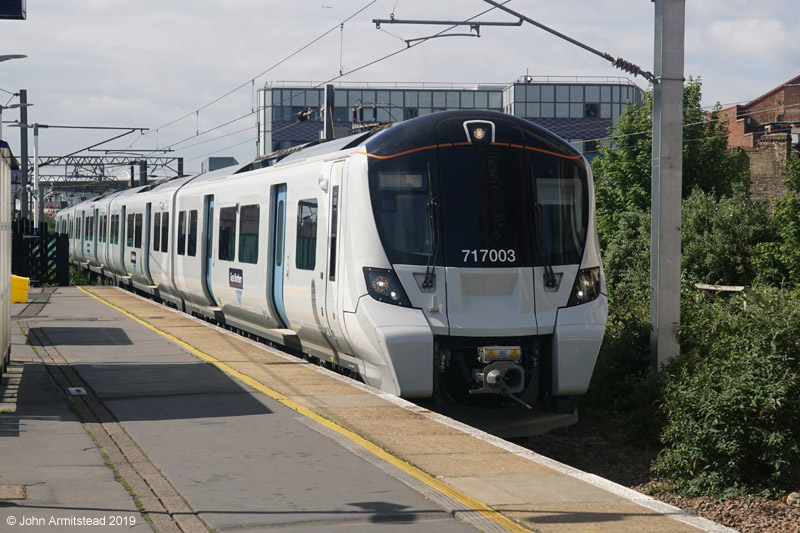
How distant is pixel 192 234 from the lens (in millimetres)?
20844

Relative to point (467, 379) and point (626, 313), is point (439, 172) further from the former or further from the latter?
point (626, 313)

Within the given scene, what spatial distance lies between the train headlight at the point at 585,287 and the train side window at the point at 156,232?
16.1 m

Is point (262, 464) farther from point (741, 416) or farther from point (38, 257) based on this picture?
point (38, 257)

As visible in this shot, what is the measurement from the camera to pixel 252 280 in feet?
→ 51.5

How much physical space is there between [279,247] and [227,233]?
138 inches

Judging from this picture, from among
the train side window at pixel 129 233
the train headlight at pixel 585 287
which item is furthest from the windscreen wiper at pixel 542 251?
the train side window at pixel 129 233

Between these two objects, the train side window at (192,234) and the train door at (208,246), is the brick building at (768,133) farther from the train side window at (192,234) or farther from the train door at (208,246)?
the train door at (208,246)

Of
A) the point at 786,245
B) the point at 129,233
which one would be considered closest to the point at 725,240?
the point at 786,245

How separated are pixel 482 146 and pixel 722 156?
1207 inches

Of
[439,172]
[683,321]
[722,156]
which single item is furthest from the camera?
[722,156]

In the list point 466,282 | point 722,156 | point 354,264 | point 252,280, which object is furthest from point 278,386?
point 722,156

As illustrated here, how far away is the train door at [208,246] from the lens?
62.1 ft

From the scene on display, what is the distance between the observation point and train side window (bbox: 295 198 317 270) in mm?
12519

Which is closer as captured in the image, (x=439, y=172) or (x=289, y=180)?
(x=439, y=172)
